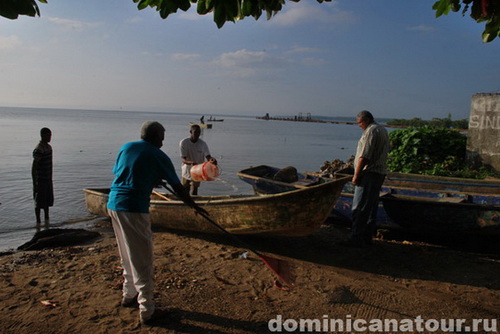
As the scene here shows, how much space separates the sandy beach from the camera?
3.81m

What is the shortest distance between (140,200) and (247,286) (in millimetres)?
1970

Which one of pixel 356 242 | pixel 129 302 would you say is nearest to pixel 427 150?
pixel 356 242

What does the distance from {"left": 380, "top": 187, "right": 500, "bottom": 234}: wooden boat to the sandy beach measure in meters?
0.42

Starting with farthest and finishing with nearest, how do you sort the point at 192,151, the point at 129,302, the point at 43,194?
the point at 192,151
the point at 43,194
the point at 129,302

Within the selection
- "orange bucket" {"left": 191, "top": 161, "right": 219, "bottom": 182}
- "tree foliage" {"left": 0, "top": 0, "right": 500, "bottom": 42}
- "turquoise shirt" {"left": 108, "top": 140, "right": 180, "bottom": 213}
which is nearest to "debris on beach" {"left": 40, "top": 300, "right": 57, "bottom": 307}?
"turquoise shirt" {"left": 108, "top": 140, "right": 180, "bottom": 213}

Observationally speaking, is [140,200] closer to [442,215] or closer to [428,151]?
[442,215]

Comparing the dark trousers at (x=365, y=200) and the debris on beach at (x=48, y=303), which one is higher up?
the dark trousers at (x=365, y=200)

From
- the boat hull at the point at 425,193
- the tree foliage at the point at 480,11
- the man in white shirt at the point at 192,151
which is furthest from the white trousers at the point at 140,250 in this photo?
the boat hull at the point at 425,193

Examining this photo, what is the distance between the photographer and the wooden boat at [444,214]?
5816mm

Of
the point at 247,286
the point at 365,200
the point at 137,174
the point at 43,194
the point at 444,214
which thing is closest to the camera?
the point at 137,174

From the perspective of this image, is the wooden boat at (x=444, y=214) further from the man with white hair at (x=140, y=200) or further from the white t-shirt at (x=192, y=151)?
the man with white hair at (x=140, y=200)

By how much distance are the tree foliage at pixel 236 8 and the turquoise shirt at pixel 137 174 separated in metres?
1.28

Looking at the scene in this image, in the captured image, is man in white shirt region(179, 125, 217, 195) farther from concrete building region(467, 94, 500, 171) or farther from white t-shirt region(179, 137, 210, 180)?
concrete building region(467, 94, 500, 171)

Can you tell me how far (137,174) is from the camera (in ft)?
11.4
